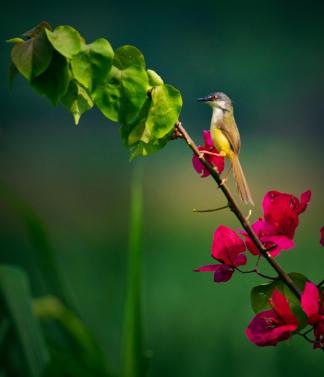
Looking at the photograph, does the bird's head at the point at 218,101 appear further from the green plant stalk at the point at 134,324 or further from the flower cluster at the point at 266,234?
the green plant stalk at the point at 134,324

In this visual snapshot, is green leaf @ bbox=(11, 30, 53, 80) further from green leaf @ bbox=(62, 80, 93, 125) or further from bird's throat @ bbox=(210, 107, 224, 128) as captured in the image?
bird's throat @ bbox=(210, 107, 224, 128)

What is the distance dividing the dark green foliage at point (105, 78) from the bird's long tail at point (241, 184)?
0.14 m

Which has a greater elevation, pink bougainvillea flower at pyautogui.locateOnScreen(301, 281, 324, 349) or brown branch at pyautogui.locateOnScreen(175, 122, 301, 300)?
brown branch at pyautogui.locateOnScreen(175, 122, 301, 300)

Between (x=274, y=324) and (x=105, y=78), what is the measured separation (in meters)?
0.14

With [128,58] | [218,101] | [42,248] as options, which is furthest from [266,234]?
[42,248]

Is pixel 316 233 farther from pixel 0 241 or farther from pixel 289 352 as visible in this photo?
pixel 0 241

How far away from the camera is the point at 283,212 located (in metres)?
0.33

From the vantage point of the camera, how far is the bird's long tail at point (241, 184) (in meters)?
0.45

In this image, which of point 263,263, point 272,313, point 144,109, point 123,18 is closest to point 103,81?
point 144,109

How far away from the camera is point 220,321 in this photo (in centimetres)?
144

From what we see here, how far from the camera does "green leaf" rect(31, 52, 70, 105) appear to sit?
0.29 metres

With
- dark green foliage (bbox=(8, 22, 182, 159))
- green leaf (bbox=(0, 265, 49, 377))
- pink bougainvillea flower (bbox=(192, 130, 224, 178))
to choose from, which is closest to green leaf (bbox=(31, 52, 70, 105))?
dark green foliage (bbox=(8, 22, 182, 159))

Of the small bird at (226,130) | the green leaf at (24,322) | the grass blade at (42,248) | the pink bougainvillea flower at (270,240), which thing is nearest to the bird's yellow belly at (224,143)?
the small bird at (226,130)

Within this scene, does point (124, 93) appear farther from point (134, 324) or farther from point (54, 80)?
→ point (134, 324)
